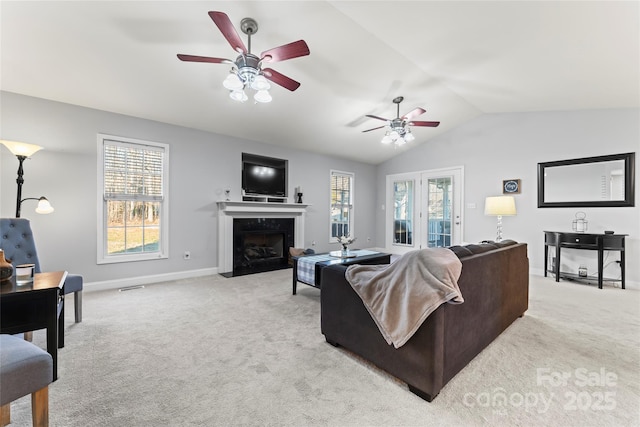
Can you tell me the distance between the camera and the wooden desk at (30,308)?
4.99ft

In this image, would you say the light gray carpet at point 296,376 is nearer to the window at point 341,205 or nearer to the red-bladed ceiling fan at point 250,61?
the red-bladed ceiling fan at point 250,61

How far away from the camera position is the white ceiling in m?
2.33

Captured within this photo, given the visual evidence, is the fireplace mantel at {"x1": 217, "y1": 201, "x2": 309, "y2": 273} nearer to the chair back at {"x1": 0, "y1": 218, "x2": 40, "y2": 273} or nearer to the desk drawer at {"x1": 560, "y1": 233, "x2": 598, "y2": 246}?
the chair back at {"x1": 0, "y1": 218, "x2": 40, "y2": 273}

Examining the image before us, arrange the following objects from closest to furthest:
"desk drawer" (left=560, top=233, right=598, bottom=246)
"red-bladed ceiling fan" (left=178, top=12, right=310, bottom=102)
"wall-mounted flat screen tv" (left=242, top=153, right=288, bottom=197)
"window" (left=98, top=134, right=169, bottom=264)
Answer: "red-bladed ceiling fan" (left=178, top=12, right=310, bottom=102)
"window" (left=98, top=134, right=169, bottom=264)
"desk drawer" (left=560, top=233, right=598, bottom=246)
"wall-mounted flat screen tv" (left=242, top=153, right=288, bottom=197)

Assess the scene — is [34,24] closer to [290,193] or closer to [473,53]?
[290,193]

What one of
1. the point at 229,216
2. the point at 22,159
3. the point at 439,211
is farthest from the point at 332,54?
the point at 439,211

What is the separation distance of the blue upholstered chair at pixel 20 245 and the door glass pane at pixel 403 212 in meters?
6.17

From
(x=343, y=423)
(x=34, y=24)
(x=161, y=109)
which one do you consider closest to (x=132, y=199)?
(x=161, y=109)

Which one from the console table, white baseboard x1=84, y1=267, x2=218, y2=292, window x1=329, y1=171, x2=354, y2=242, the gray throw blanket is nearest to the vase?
white baseboard x1=84, y1=267, x2=218, y2=292

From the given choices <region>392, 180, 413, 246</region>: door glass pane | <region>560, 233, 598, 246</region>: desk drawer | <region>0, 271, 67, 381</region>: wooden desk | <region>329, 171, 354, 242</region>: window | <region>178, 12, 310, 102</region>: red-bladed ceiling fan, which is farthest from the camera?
<region>392, 180, 413, 246</region>: door glass pane

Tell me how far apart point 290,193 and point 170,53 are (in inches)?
127

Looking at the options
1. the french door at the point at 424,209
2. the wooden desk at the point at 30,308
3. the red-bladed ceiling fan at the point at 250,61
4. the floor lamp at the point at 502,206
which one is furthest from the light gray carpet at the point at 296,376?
the french door at the point at 424,209

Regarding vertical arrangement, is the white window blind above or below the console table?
above

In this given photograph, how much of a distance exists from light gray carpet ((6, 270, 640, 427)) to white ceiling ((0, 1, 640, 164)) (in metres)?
2.65
